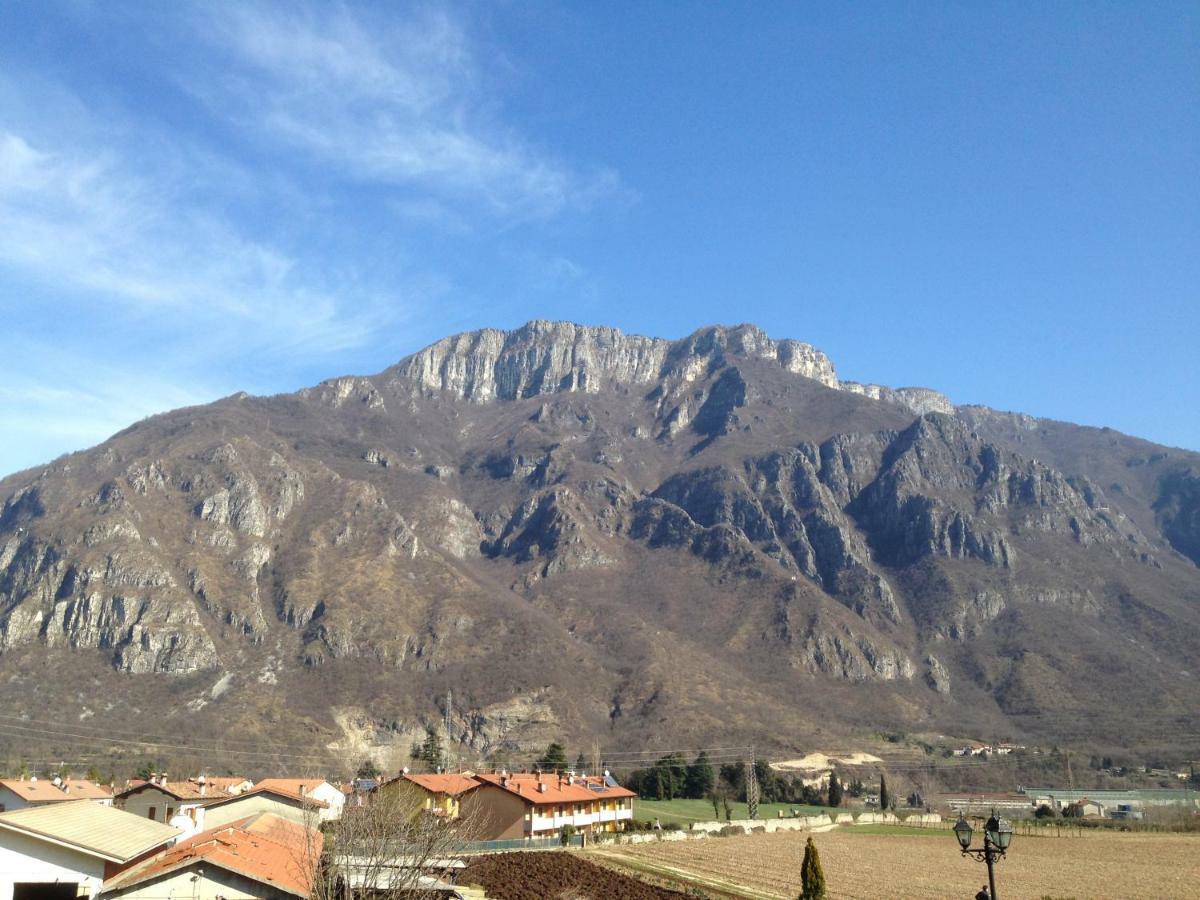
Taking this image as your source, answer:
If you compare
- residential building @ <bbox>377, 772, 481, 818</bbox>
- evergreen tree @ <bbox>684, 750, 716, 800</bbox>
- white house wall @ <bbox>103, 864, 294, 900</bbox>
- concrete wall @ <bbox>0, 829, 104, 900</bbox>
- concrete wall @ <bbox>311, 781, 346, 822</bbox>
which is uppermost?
concrete wall @ <bbox>0, 829, 104, 900</bbox>

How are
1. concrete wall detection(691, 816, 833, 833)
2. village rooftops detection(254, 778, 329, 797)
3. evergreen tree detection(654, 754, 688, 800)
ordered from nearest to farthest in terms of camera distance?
village rooftops detection(254, 778, 329, 797) < concrete wall detection(691, 816, 833, 833) < evergreen tree detection(654, 754, 688, 800)

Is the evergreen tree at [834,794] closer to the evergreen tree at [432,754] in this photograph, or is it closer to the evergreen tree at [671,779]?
the evergreen tree at [671,779]

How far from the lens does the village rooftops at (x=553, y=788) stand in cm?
8106

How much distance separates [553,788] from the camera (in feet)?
288

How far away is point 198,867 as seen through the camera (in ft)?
86.2

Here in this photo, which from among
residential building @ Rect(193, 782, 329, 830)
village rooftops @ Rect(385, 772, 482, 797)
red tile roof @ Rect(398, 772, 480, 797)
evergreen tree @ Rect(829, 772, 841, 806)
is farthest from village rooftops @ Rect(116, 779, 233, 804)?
evergreen tree @ Rect(829, 772, 841, 806)

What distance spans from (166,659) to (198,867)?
185 meters

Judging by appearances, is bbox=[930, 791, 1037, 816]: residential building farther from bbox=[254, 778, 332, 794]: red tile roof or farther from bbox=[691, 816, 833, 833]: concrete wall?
bbox=[254, 778, 332, 794]: red tile roof

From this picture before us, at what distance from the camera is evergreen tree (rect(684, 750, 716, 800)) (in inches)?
5310

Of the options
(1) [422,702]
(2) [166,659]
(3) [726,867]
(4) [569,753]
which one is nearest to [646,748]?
(4) [569,753]

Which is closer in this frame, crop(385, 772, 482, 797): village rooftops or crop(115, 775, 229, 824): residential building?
crop(115, 775, 229, 824): residential building

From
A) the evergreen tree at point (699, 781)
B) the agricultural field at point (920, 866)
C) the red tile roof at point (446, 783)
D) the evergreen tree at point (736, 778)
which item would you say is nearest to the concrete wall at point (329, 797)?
the red tile roof at point (446, 783)

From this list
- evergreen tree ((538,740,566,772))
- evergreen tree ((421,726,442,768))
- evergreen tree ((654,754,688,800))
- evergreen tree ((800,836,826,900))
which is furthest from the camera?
evergreen tree ((654,754,688,800))

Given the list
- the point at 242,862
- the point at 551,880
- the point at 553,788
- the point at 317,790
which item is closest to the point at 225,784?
the point at 317,790
